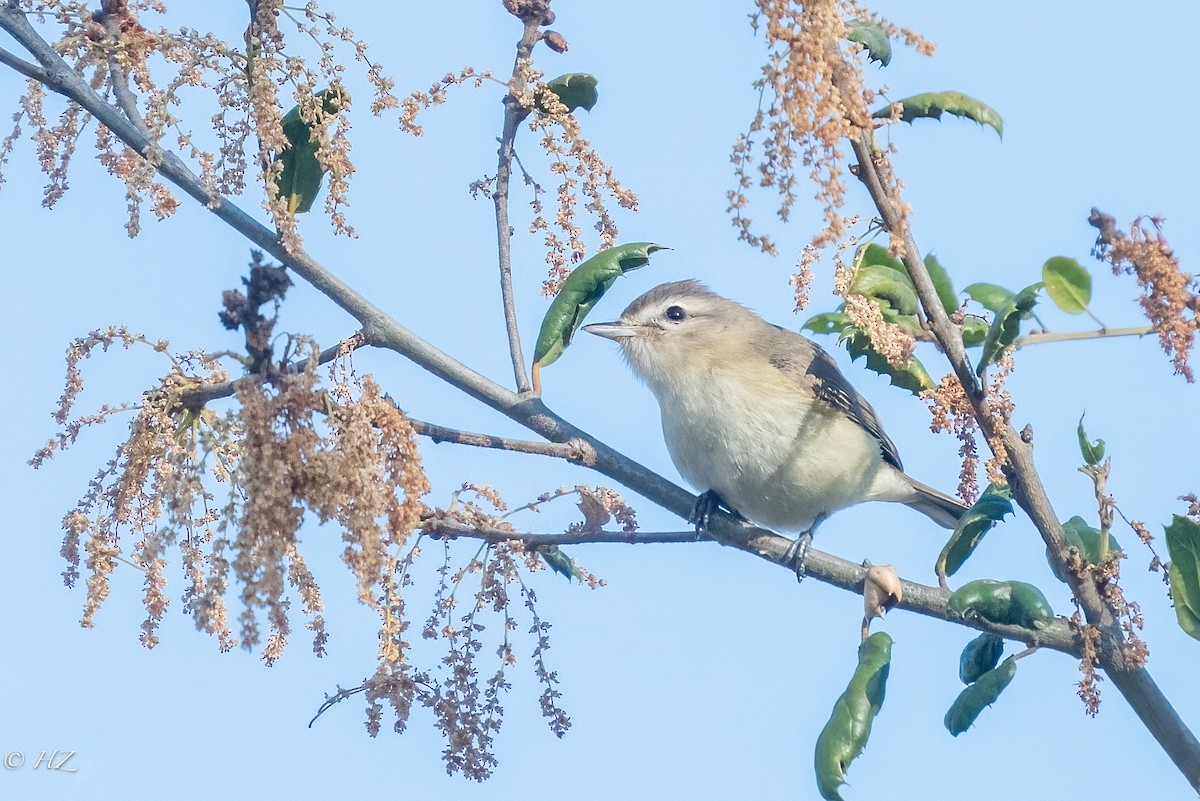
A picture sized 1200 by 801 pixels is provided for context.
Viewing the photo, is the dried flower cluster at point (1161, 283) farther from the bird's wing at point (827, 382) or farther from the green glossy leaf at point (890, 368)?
the bird's wing at point (827, 382)

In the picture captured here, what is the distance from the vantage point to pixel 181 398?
2945mm

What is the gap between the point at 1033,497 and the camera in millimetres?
2975

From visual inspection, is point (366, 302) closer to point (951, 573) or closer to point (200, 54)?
point (200, 54)

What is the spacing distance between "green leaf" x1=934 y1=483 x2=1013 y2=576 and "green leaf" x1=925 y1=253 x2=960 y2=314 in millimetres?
542

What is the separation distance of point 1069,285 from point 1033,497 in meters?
0.51

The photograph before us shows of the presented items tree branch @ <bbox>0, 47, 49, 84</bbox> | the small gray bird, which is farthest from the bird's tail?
tree branch @ <bbox>0, 47, 49, 84</bbox>

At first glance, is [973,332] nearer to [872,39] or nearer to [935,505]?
[872,39]

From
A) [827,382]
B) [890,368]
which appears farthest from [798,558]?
[827,382]

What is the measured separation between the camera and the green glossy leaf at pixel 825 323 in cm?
394

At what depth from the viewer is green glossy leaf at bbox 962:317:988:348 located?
12.0ft

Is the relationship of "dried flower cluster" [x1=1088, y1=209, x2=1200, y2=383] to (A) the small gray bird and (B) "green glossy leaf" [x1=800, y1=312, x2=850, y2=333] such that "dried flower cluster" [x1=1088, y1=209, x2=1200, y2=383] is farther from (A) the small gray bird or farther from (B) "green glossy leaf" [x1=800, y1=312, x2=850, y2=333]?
(A) the small gray bird

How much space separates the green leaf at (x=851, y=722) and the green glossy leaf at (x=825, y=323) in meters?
1.24

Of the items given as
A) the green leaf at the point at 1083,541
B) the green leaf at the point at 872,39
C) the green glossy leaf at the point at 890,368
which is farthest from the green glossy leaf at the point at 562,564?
the green leaf at the point at 872,39

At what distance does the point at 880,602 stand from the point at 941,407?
1.86 ft
